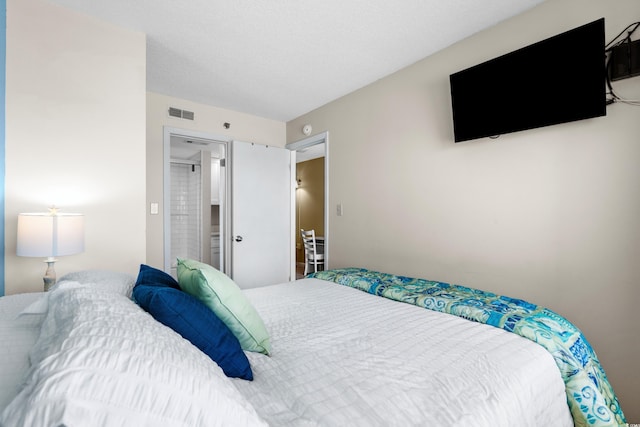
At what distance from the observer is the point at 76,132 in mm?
1941

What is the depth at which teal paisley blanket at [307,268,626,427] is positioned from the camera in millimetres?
1074

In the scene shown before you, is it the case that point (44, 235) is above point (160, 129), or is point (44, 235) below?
below

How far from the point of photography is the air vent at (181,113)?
130 inches

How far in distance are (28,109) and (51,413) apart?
88.1 inches

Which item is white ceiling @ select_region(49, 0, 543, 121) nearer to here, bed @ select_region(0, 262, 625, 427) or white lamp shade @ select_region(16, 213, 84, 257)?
white lamp shade @ select_region(16, 213, 84, 257)

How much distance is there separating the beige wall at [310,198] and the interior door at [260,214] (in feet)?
8.00

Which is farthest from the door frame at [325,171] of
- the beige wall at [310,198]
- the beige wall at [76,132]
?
the beige wall at [310,198]

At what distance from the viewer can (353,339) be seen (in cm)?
126

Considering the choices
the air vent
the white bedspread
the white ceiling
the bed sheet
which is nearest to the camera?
the bed sheet

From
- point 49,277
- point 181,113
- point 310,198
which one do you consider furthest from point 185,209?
point 49,277

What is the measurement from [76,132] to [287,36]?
166 centimetres

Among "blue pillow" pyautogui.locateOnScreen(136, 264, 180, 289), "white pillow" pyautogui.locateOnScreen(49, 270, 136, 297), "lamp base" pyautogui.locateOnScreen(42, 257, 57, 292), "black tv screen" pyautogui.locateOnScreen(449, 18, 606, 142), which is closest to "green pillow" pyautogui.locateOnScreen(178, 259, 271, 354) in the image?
"blue pillow" pyautogui.locateOnScreen(136, 264, 180, 289)

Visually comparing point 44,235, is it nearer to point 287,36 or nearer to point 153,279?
point 153,279

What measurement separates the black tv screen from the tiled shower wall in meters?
4.59
